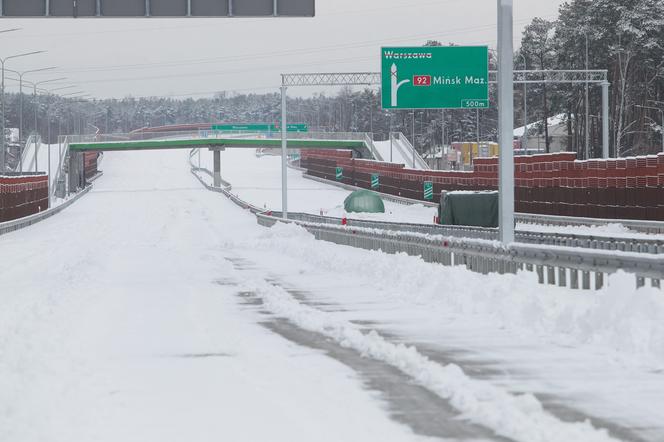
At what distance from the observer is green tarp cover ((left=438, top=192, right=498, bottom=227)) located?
5409 cm

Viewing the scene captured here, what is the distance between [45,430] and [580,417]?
3979mm

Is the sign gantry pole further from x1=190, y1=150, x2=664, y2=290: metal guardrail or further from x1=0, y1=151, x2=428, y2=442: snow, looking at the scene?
x1=0, y1=151, x2=428, y2=442: snow

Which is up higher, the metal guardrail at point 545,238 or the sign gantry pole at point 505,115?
the sign gantry pole at point 505,115

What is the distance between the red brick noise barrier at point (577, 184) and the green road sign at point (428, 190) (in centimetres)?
48

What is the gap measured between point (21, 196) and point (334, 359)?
65.0m

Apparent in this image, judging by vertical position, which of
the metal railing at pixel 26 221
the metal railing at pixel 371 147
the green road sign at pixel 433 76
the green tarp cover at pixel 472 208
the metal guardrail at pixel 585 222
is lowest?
the metal railing at pixel 26 221

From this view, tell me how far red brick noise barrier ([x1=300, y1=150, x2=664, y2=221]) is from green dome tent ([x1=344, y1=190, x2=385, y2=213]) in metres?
5.58

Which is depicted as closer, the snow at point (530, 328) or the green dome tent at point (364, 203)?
the snow at point (530, 328)

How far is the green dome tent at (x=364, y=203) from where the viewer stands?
87.5m

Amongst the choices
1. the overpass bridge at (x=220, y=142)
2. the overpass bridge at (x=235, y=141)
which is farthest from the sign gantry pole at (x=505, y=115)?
the overpass bridge at (x=220, y=142)

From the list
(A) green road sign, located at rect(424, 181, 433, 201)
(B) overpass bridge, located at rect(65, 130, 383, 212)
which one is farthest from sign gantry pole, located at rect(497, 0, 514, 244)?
(B) overpass bridge, located at rect(65, 130, 383, 212)

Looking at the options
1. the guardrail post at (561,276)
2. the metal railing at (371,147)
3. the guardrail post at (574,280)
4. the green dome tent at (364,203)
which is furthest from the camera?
the metal railing at (371,147)

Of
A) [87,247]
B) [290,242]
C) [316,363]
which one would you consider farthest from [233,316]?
[87,247]

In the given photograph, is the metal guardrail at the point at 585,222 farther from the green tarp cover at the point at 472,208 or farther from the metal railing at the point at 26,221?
the metal railing at the point at 26,221
